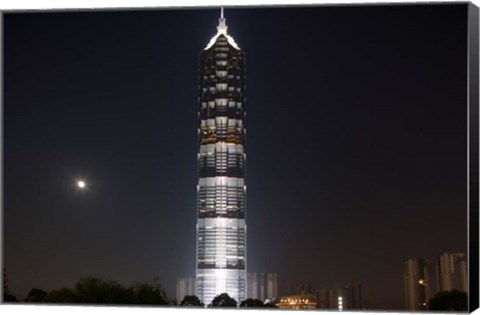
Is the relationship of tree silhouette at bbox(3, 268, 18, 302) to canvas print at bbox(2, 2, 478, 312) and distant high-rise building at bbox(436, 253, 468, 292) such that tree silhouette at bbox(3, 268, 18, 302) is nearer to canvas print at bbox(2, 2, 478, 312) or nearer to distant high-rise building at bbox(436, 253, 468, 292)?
canvas print at bbox(2, 2, 478, 312)

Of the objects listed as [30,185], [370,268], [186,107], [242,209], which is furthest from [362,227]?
[30,185]

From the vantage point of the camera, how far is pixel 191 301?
11.6m

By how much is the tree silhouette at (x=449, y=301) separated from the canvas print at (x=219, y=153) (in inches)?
0.8

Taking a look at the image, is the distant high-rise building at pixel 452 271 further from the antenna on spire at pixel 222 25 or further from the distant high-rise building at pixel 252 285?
the antenna on spire at pixel 222 25

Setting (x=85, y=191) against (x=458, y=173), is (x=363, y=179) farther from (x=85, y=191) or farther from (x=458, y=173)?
(x=85, y=191)

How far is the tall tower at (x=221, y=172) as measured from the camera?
11.9 m

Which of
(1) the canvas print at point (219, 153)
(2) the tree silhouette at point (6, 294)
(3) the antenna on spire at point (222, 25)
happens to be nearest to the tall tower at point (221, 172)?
(1) the canvas print at point (219, 153)

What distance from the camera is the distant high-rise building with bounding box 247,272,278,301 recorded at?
38.0ft

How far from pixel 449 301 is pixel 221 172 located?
2.50 metres

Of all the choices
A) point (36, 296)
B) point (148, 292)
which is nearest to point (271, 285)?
point (148, 292)

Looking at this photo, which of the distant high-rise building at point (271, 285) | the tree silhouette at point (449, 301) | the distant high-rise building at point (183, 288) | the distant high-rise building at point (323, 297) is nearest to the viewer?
the tree silhouette at point (449, 301)

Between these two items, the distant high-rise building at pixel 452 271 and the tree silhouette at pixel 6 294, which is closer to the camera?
the distant high-rise building at pixel 452 271

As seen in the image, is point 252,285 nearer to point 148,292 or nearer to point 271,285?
point 271,285

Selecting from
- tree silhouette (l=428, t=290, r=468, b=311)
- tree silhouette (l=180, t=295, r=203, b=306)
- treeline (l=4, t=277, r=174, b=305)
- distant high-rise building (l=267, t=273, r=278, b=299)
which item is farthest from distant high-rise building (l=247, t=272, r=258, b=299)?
tree silhouette (l=428, t=290, r=468, b=311)
